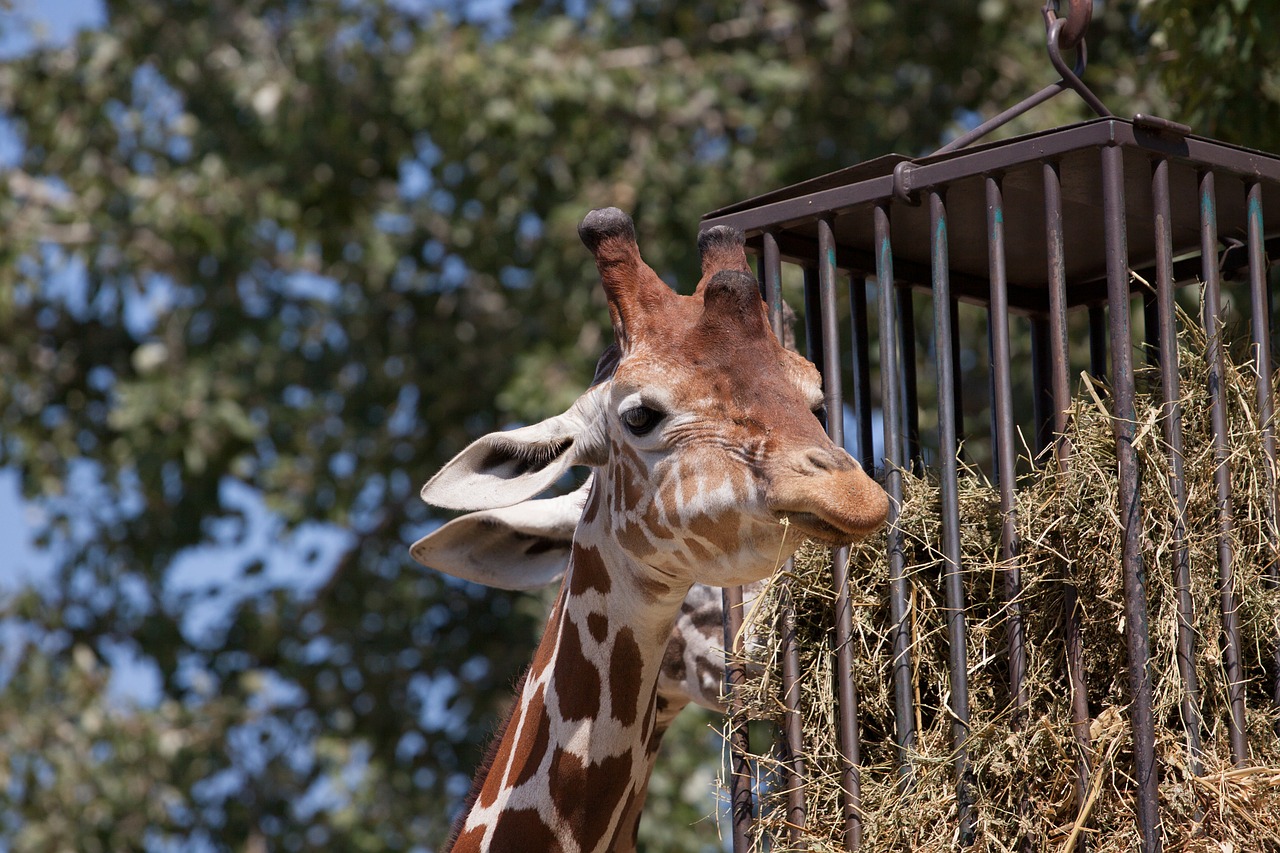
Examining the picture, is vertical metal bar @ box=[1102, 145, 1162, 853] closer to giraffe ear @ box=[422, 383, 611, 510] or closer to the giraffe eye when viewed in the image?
the giraffe eye

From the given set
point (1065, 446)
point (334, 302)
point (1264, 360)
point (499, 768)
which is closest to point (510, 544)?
point (499, 768)

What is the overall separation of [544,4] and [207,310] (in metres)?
2.85

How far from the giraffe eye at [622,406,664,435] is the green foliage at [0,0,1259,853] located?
472 cm

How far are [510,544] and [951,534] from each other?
65.2 inches

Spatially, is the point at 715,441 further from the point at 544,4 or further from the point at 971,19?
the point at 544,4

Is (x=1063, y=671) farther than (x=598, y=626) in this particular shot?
No

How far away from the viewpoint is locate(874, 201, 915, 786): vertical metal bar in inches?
126

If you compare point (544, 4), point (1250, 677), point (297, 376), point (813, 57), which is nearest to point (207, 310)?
point (297, 376)

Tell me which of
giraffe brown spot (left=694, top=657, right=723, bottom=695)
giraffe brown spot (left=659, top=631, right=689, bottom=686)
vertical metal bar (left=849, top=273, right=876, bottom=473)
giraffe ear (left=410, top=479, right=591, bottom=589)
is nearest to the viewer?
vertical metal bar (left=849, top=273, right=876, bottom=473)

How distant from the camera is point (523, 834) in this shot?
344cm

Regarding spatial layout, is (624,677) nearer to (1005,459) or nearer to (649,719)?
(649,719)

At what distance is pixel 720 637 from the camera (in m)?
4.58

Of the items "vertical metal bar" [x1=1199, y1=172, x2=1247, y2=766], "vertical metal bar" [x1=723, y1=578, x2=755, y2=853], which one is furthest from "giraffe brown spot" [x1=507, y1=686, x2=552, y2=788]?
"vertical metal bar" [x1=1199, y1=172, x2=1247, y2=766]

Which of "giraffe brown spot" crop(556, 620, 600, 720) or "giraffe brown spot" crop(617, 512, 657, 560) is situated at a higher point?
"giraffe brown spot" crop(617, 512, 657, 560)
